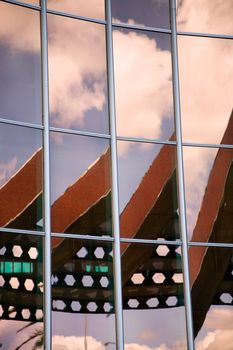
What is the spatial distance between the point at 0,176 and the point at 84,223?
1594 mm

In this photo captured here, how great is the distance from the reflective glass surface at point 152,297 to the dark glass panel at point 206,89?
227cm

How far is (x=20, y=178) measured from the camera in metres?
13.4

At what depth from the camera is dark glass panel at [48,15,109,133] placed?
14.2 meters

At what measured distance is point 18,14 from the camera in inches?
555

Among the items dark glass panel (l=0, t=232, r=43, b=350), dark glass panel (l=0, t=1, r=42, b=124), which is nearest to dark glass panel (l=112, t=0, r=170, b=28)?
dark glass panel (l=0, t=1, r=42, b=124)

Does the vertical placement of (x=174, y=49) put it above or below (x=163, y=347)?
above

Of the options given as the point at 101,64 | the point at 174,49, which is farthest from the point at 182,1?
the point at 101,64

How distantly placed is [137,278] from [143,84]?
3462 millimetres

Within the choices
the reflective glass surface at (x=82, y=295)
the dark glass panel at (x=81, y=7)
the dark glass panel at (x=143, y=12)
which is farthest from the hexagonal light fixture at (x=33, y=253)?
the dark glass panel at (x=143, y=12)

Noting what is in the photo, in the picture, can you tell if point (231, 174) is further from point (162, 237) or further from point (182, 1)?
point (182, 1)

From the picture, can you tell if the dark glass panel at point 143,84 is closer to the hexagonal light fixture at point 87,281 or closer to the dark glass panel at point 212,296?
the dark glass panel at point 212,296

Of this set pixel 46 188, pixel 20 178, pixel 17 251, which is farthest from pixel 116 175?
pixel 17 251

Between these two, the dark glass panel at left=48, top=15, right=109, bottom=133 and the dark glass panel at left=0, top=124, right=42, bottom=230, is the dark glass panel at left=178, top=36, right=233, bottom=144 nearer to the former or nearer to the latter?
the dark glass panel at left=48, top=15, right=109, bottom=133

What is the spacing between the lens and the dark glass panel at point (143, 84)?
47.9 feet
